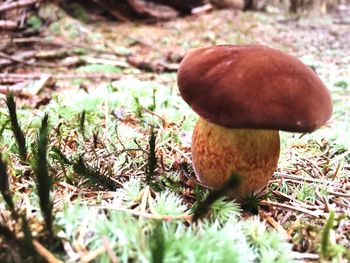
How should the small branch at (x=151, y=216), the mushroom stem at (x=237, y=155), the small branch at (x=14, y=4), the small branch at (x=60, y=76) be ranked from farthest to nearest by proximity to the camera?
the small branch at (x=14, y=4)
the small branch at (x=60, y=76)
the mushroom stem at (x=237, y=155)
the small branch at (x=151, y=216)

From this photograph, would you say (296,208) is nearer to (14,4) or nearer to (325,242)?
(325,242)

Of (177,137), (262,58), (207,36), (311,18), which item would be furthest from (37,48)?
(311,18)

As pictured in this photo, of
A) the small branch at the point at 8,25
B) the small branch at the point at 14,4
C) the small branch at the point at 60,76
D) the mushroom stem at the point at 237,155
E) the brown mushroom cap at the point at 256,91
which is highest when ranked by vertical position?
the small branch at the point at 14,4

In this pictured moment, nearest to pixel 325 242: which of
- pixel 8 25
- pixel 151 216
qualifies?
pixel 151 216

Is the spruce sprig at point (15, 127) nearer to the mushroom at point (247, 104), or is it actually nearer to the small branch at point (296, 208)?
the mushroom at point (247, 104)

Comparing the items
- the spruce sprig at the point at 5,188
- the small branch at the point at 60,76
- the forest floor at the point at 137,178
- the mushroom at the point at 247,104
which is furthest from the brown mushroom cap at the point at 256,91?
the small branch at the point at 60,76

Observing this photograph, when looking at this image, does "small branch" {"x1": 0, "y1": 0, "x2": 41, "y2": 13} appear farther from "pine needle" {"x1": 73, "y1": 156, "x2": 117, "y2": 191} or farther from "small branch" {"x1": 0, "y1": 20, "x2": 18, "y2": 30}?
"pine needle" {"x1": 73, "y1": 156, "x2": 117, "y2": 191}

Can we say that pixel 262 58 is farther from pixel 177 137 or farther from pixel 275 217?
pixel 177 137
